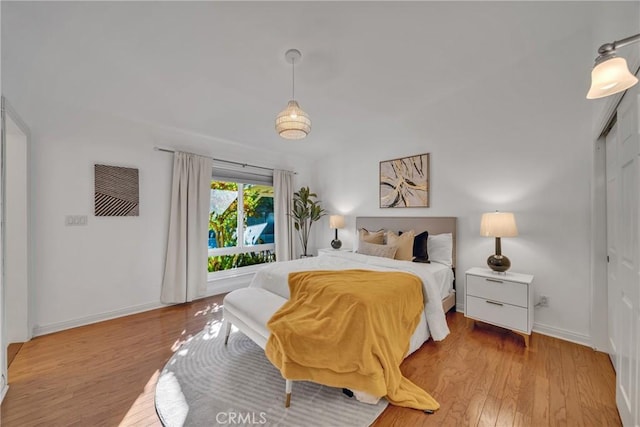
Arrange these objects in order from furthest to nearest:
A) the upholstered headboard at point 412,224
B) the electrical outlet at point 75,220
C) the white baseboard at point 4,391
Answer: the upholstered headboard at point 412,224 < the electrical outlet at point 75,220 < the white baseboard at point 4,391

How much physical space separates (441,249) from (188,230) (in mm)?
3481

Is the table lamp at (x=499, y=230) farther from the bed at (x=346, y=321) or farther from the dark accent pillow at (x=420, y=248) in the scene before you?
the dark accent pillow at (x=420, y=248)

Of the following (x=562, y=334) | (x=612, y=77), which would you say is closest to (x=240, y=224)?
(x=612, y=77)

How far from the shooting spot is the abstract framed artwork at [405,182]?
3486 millimetres

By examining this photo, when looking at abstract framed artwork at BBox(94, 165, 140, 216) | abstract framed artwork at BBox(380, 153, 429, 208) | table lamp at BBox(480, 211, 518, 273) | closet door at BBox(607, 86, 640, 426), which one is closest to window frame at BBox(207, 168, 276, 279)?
abstract framed artwork at BBox(94, 165, 140, 216)

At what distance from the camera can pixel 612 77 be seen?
0.98 metres

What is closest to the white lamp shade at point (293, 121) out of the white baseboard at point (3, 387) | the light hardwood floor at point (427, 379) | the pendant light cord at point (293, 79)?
the pendant light cord at point (293, 79)

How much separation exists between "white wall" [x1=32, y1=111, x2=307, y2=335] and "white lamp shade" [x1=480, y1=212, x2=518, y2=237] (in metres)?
4.02

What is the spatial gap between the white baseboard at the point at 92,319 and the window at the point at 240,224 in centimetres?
99

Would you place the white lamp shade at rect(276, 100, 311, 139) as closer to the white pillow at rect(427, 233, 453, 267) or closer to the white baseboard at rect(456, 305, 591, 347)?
the white pillow at rect(427, 233, 453, 267)

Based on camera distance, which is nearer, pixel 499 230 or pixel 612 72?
pixel 612 72

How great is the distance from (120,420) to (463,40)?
405 cm

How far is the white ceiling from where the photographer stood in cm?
198

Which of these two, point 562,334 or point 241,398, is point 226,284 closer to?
point 241,398
